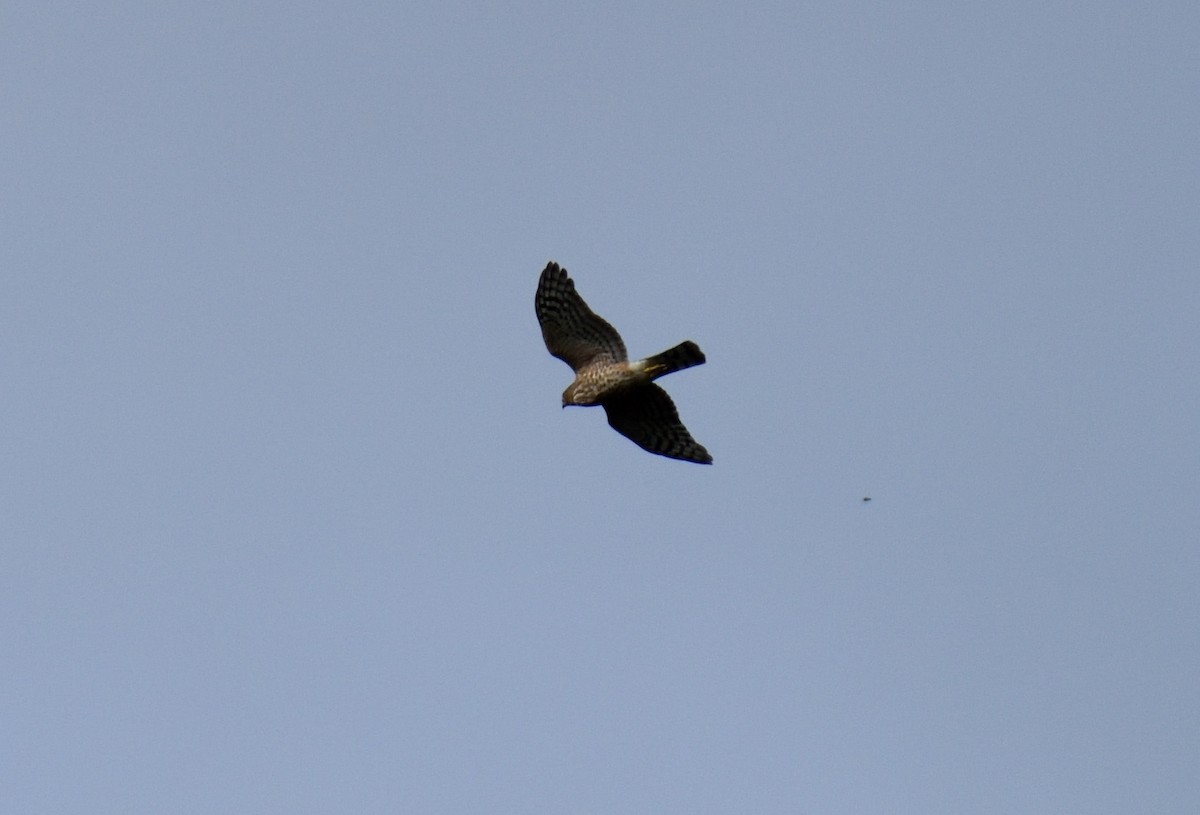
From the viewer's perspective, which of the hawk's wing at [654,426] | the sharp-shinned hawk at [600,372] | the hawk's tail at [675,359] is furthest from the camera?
the hawk's wing at [654,426]

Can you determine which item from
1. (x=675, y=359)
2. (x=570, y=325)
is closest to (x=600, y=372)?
(x=570, y=325)

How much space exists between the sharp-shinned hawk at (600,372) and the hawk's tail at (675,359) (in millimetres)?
821

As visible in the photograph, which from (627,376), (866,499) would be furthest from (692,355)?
(866,499)

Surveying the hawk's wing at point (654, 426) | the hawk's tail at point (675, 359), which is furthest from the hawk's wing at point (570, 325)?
the hawk's tail at point (675, 359)

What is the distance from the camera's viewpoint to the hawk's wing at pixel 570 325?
25.7m

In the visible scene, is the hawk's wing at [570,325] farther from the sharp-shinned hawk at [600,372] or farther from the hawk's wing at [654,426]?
the hawk's wing at [654,426]

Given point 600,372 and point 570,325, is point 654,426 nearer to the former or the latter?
point 600,372

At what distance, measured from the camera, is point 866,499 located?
82.2 feet

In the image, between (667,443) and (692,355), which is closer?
(692,355)

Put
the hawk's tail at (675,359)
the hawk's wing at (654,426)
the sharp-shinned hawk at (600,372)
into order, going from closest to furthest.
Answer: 1. the hawk's tail at (675,359)
2. the sharp-shinned hawk at (600,372)
3. the hawk's wing at (654,426)

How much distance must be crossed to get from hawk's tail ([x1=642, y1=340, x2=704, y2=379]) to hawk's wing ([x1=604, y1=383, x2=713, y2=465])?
1.26 m

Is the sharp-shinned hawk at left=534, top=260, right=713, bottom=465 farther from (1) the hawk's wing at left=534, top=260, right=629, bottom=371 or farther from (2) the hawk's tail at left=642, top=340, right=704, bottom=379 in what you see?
(2) the hawk's tail at left=642, top=340, right=704, bottom=379

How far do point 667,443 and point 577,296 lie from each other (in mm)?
2675

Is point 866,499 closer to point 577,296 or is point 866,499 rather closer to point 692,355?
point 692,355
